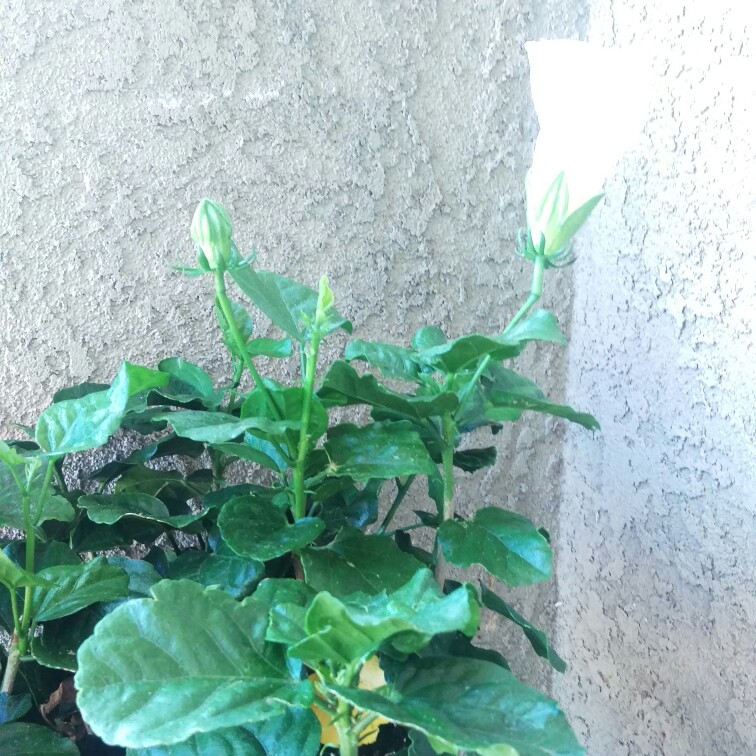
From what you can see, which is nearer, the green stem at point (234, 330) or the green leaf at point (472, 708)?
the green leaf at point (472, 708)

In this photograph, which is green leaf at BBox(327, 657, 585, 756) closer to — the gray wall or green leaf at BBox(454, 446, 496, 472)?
green leaf at BBox(454, 446, 496, 472)

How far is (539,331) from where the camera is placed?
1.45 feet

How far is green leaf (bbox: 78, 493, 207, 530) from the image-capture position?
1.65 feet

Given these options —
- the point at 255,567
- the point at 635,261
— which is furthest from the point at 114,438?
the point at 635,261

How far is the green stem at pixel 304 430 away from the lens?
0.44 m

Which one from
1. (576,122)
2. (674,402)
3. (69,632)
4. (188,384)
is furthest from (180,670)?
(674,402)

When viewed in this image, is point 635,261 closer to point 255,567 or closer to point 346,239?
point 346,239

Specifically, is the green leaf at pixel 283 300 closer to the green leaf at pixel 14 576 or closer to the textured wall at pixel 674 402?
the green leaf at pixel 14 576

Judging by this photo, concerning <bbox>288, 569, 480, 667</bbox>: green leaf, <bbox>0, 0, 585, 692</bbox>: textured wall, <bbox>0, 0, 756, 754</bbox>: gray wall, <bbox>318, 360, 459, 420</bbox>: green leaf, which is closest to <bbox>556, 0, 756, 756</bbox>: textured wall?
<bbox>0, 0, 756, 754</bbox>: gray wall

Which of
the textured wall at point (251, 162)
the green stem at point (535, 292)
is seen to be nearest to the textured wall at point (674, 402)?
the textured wall at point (251, 162)

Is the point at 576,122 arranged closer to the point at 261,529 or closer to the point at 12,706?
the point at 261,529

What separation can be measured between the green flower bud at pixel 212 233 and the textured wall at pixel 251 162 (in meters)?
0.30

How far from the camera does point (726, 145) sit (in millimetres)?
645

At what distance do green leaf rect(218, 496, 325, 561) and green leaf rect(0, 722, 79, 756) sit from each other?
0.19 meters
